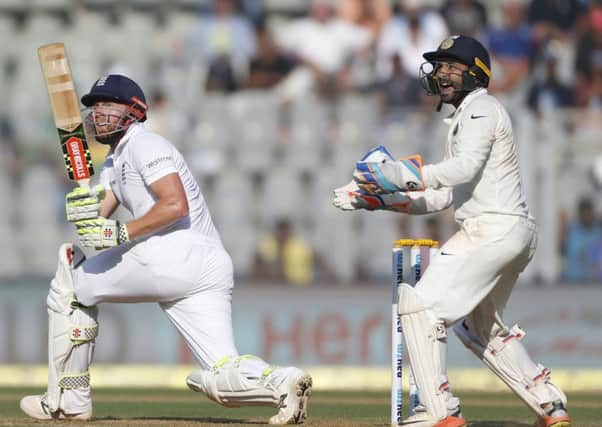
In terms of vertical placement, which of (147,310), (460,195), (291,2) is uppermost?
(291,2)

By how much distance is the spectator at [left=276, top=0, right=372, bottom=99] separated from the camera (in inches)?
536

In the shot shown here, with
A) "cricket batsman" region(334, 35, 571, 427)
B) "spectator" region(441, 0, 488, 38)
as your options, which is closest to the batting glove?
"cricket batsman" region(334, 35, 571, 427)

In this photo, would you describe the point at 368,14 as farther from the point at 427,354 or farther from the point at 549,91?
the point at 427,354

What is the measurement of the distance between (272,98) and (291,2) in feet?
5.95

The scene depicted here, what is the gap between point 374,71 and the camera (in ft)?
44.4

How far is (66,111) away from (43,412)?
1474 millimetres

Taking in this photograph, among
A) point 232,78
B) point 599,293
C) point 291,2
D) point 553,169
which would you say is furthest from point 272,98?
point 599,293

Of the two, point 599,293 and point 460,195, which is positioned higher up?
point 460,195

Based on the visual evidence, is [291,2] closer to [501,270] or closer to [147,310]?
[147,310]

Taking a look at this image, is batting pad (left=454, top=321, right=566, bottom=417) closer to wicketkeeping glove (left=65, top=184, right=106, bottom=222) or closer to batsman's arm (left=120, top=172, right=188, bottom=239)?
batsman's arm (left=120, top=172, right=188, bottom=239)

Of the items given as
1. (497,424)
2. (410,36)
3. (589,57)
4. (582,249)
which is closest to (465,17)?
(410,36)

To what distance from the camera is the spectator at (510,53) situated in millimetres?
13430

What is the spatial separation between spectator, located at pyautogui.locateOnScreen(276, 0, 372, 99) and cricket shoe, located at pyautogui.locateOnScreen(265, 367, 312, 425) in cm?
771

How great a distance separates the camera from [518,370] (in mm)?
6121
